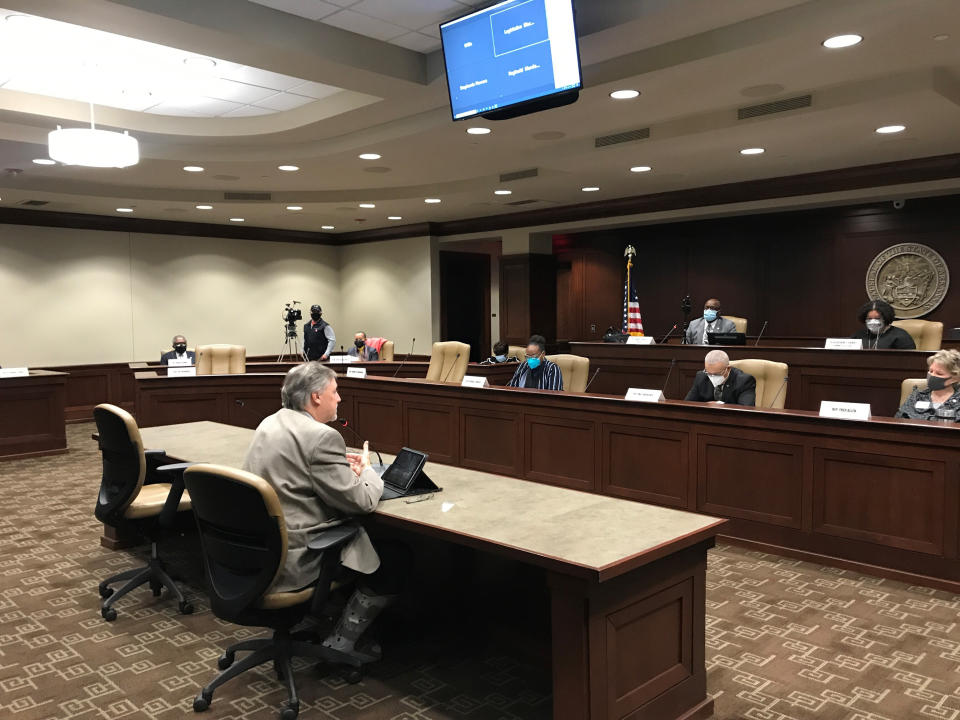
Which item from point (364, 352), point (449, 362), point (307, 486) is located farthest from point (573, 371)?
point (364, 352)

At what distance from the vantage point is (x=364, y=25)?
14.9ft

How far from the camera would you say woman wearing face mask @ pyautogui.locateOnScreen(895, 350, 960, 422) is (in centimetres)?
425

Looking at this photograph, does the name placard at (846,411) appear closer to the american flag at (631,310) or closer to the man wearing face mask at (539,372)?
the man wearing face mask at (539,372)

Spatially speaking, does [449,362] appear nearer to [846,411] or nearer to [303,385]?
[846,411]

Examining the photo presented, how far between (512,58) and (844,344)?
15.5 feet

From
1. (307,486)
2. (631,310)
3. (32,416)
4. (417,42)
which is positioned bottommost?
(32,416)

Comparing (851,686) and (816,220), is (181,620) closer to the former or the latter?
(851,686)

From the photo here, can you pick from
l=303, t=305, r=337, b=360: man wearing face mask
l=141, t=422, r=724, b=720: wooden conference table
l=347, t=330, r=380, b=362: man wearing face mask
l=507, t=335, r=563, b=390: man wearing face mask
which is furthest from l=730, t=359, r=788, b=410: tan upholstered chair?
l=303, t=305, r=337, b=360: man wearing face mask

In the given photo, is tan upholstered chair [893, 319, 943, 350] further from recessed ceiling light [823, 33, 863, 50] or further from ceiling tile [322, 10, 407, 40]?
ceiling tile [322, 10, 407, 40]

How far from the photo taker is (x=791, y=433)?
4.21 meters

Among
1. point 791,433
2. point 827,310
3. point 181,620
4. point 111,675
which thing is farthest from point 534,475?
point 827,310

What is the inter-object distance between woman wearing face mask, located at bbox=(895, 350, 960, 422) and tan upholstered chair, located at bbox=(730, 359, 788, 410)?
0.95 meters

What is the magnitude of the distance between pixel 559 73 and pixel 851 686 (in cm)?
309

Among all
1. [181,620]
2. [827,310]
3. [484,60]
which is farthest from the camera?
[827,310]
